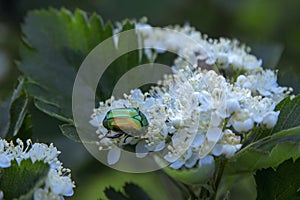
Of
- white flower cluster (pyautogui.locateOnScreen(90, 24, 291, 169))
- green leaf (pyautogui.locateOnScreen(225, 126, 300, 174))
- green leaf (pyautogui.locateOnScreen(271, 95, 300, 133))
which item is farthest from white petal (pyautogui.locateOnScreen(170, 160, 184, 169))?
green leaf (pyautogui.locateOnScreen(271, 95, 300, 133))

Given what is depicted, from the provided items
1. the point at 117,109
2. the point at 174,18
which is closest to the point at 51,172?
the point at 117,109

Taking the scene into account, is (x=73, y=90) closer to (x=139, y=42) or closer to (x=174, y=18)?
(x=139, y=42)

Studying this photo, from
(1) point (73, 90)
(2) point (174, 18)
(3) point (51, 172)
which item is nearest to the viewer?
(3) point (51, 172)

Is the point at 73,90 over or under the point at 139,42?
under

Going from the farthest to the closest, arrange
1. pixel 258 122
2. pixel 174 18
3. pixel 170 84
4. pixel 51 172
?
pixel 174 18
pixel 170 84
pixel 258 122
pixel 51 172

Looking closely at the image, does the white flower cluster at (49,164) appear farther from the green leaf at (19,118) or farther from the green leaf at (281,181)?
the green leaf at (281,181)

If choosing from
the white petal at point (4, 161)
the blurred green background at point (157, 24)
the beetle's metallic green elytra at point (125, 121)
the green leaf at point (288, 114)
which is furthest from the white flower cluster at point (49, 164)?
the blurred green background at point (157, 24)

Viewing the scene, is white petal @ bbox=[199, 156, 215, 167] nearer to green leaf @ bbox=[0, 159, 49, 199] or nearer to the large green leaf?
green leaf @ bbox=[0, 159, 49, 199]

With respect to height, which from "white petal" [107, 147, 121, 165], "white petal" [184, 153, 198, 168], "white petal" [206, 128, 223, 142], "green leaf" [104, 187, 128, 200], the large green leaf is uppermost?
the large green leaf
